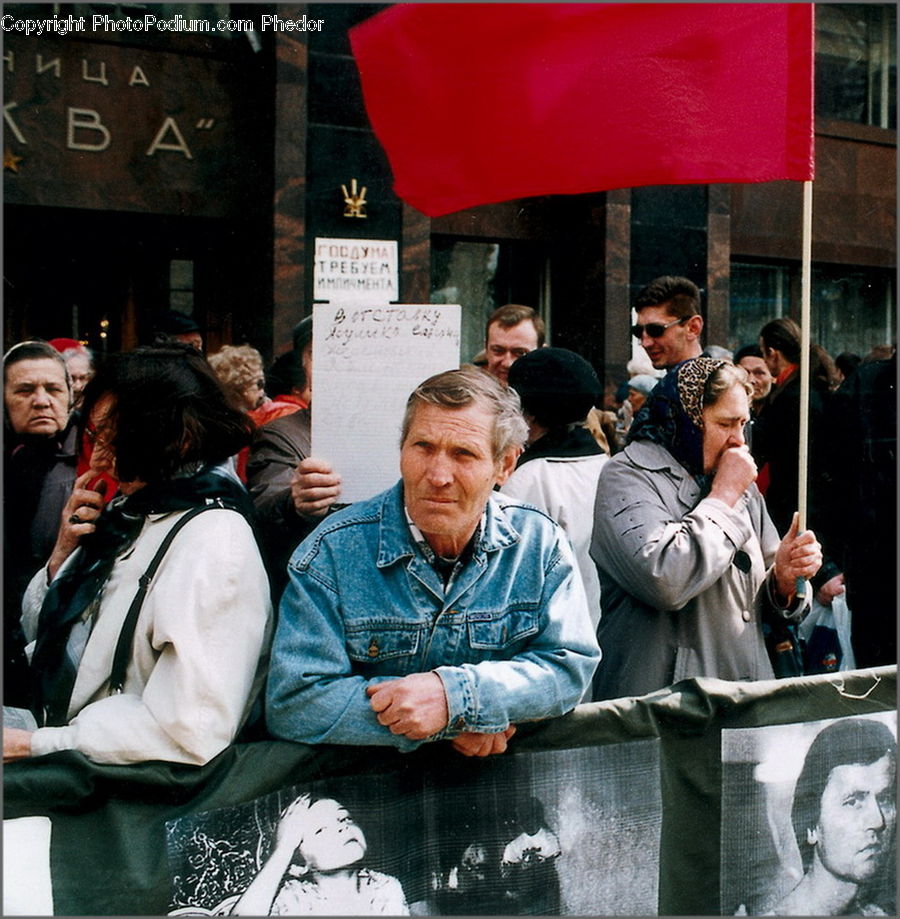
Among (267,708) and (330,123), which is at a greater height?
(330,123)

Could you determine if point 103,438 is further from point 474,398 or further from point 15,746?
point 474,398

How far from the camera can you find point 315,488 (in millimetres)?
2807

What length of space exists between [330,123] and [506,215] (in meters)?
2.31

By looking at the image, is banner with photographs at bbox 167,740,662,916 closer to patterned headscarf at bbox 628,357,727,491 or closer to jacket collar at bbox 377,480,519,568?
jacket collar at bbox 377,480,519,568

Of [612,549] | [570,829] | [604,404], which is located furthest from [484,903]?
[604,404]

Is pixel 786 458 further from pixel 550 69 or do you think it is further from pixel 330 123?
pixel 330 123

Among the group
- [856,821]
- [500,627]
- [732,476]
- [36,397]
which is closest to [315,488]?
[500,627]

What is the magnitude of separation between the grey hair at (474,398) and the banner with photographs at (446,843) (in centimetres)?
76

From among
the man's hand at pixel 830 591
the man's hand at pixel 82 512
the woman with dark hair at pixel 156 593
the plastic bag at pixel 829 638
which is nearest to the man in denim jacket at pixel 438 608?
the woman with dark hair at pixel 156 593

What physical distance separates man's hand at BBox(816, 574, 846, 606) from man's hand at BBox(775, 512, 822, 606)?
1869 millimetres

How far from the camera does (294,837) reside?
2291 mm

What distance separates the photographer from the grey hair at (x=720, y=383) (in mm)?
3076

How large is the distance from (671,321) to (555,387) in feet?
5.05

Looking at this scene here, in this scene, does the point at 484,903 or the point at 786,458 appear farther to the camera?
the point at 786,458
